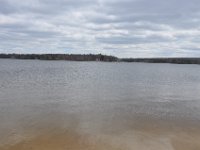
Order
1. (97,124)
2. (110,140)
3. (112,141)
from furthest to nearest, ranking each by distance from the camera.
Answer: (97,124)
(110,140)
(112,141)

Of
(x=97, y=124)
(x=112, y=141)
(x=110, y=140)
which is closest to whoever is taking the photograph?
(x=112, y=141)

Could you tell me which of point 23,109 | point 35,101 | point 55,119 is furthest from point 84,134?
point 35,101

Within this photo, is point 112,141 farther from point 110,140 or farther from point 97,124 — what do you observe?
point 97,124

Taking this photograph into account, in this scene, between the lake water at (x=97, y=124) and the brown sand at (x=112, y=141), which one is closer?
the brown sand at (x=112, y=141)

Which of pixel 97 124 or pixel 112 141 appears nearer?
pixel 112 141

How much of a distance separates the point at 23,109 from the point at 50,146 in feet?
19.3

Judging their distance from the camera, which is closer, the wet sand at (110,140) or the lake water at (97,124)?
the wet sand at (110,140)

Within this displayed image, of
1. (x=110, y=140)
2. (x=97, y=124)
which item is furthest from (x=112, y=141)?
(x=97, y=124)

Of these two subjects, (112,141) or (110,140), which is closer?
(112,141)

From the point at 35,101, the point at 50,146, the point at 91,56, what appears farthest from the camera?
the point at 91,56

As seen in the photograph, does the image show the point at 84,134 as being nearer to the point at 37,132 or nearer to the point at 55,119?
the point at 37,132

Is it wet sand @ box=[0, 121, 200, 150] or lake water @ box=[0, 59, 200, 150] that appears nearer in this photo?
wet sand @ box=[0, 121, 200, 150]

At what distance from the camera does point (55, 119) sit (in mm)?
13211

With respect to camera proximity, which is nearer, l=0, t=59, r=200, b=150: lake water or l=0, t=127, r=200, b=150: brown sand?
l=0, t=127, r=200, b=150: brown sand
